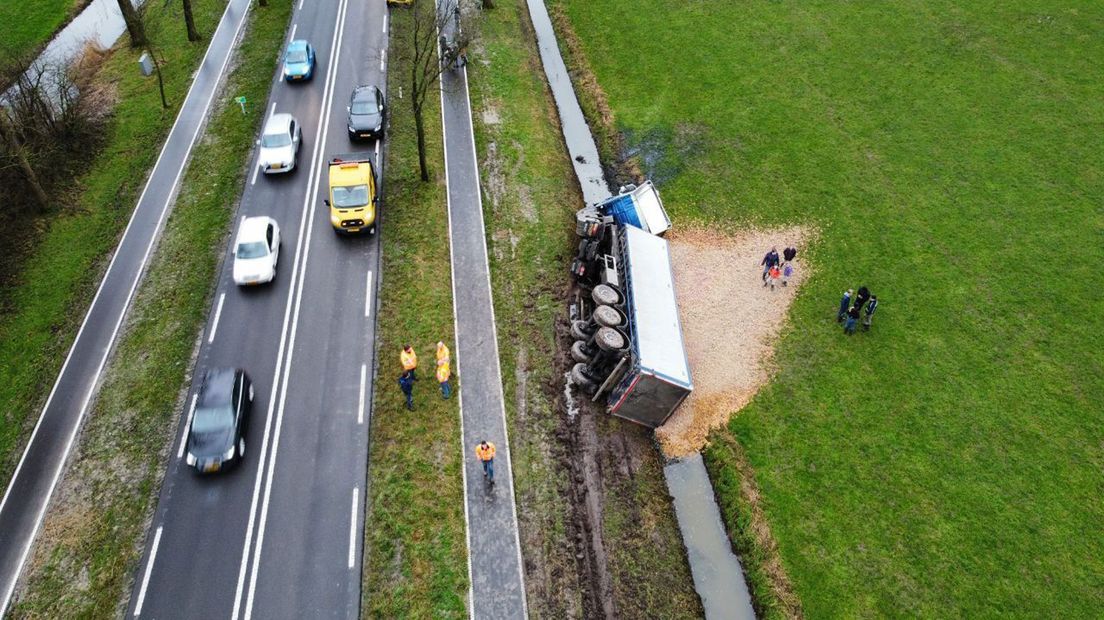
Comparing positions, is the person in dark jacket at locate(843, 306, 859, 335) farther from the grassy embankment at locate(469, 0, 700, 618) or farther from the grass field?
the grassy embankment at locate(469, 0, 700, 618)

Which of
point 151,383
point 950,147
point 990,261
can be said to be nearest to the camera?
point 151,383

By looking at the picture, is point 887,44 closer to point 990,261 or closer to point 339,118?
point 990,261

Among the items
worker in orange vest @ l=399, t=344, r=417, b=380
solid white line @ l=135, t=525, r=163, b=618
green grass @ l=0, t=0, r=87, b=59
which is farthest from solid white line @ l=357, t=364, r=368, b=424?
green grass @ l=0, t=0, r=87, b=59

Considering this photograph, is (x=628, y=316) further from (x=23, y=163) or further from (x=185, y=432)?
(x=23, y=163)

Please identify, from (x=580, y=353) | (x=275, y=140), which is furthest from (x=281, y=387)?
(x=275, y=140)

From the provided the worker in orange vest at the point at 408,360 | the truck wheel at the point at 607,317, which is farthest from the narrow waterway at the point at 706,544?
the worker in orange vest at the point at 408,360

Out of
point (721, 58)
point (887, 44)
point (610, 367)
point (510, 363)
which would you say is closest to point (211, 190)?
point (510, 363)
